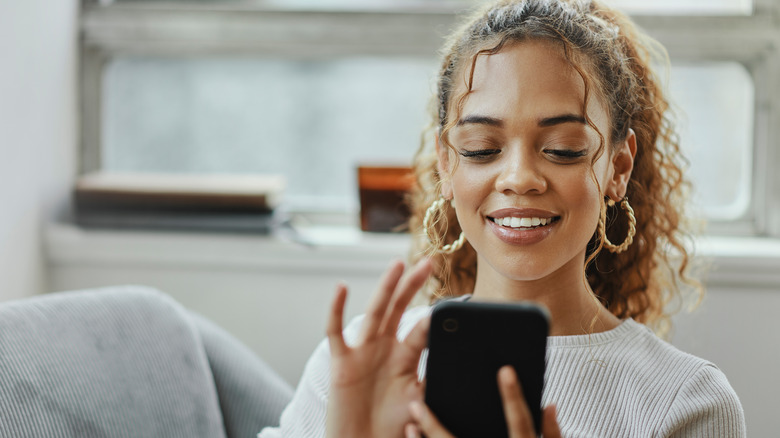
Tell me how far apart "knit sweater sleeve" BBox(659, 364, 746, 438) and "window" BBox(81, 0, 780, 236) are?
778 millimetres

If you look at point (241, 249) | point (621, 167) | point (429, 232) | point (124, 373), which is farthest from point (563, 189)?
point (241, 249)

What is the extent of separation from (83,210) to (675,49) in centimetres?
133

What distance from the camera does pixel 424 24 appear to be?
166 centimetres

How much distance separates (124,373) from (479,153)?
65 centimetres

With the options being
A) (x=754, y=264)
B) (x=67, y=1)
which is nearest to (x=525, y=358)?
(x=754, y=264)

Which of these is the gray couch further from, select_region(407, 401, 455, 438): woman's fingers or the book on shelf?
select_region(407, 401, 455, 438): woman's fingers

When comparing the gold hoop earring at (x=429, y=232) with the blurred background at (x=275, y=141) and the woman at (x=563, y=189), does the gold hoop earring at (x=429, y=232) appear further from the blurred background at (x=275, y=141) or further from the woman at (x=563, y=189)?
the blurred background at (x=275, y=141)

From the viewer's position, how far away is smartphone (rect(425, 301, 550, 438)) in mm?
678

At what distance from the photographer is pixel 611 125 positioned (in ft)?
3.11

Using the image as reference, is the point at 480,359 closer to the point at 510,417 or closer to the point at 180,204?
the point at 510,417

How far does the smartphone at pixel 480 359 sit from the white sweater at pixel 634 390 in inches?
9.8

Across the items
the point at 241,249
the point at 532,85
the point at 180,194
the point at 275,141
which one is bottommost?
the point at 241,249

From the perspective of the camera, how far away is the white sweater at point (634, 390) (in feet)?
2.89

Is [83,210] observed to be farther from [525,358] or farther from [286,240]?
[525,358]
